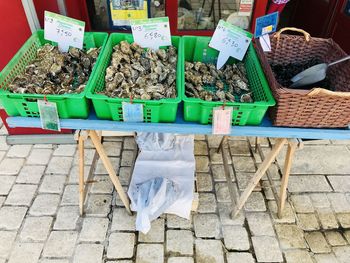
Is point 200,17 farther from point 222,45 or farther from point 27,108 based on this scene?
point 27,108

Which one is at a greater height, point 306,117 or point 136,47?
point 136,47

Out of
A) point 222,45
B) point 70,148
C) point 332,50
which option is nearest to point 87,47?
point 222,45

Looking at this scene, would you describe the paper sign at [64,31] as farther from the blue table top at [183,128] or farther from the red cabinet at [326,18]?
the red cabinet at [326,18]

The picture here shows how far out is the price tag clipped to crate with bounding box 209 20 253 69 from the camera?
5.84ft

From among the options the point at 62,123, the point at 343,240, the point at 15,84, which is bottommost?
the point at 343,240

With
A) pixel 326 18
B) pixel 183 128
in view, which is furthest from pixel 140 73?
pixel 326 18

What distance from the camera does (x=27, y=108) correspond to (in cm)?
152

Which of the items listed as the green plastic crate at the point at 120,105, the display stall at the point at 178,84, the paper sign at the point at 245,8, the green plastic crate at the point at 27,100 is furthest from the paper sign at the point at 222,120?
the paper sign at the point at 245,8

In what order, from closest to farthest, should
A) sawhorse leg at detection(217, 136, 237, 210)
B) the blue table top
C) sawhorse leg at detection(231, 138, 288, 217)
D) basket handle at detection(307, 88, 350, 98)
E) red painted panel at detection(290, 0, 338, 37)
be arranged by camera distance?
1. basket handle at detection(307, 88, 350, 98)
2. the blue table top
3. sawhorse leg at detection(231, 138, 288, 217)
4. sawhorse leg at detection(217, 136, 237, 210)
5. red painted panel at detection(290, 0, 338, 37)

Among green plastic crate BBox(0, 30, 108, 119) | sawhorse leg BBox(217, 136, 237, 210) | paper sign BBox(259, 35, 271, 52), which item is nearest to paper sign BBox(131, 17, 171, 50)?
green plastic crate BBox(0, 30, 108, 119)

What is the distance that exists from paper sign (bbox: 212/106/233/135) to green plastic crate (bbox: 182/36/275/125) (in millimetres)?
27

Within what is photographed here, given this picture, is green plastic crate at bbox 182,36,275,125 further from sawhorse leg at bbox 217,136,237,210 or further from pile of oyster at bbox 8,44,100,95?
sawhorse leg at bbox 217,136,237,210

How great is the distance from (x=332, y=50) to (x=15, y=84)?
1.84m

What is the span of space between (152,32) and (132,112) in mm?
615
